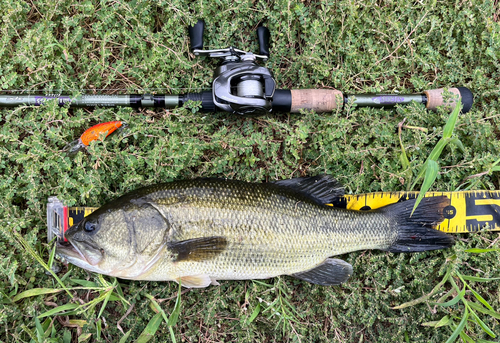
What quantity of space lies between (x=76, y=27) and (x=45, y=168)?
1.40 m

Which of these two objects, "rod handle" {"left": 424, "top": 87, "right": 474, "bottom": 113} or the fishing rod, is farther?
"rod handle" {"left": 424, "top": 87, "right": 474, "bottom": 113}

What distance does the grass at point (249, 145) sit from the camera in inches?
116

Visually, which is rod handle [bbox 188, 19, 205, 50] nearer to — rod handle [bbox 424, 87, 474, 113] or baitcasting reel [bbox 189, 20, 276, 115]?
baitcasting reel [bbox 189, 20, 276, 115]

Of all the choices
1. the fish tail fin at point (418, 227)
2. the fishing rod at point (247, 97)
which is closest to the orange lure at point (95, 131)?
the fishing rod at point (247, 97)

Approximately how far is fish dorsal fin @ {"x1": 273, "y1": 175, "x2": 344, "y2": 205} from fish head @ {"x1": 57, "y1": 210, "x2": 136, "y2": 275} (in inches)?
53.9

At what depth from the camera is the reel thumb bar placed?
313 cm

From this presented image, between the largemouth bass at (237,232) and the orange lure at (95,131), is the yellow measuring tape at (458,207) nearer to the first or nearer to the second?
the largemouth bass at (237,232)

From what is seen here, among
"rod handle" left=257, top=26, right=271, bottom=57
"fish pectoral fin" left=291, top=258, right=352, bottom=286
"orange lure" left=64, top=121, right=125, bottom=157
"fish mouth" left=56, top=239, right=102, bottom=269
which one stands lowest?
"fish pectoral fin" left=291, top=258, right=352, bottom=286

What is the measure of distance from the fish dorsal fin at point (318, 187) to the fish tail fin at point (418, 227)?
0.48 m

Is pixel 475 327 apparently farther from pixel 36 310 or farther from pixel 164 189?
pixel 36 310

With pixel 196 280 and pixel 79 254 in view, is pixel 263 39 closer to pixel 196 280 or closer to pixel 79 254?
pixel 196 280

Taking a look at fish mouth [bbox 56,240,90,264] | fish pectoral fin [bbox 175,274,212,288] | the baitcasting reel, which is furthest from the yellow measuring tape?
fish mouth [bbox 56,240,90,264]

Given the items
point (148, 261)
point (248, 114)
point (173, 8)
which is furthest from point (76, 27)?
point (148, 261)

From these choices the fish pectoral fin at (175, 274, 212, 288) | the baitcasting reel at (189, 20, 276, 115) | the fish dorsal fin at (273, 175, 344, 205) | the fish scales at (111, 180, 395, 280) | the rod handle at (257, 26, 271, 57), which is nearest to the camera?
the fish scales at (111, 180, 395, 280)
